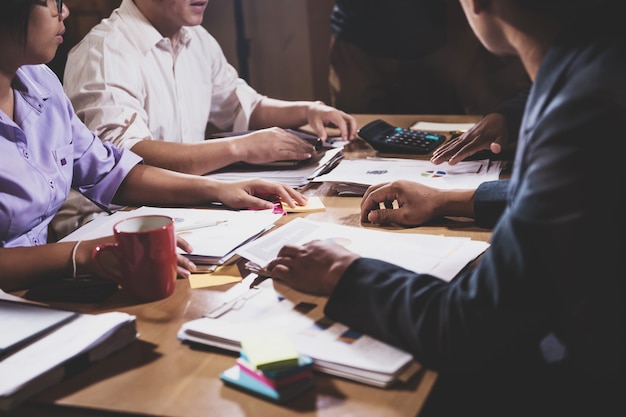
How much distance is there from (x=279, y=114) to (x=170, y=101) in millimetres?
364

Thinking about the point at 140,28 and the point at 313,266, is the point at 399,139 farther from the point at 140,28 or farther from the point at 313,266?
the point at 313,266

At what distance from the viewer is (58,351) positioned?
2.84 feet

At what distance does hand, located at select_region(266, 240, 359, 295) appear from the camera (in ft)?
3.25

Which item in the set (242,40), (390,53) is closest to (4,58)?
(390,53)

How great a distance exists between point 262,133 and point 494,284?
1.10 m

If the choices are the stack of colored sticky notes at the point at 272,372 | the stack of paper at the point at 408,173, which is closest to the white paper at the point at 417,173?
Result: the stack of paper at the point at 408,173

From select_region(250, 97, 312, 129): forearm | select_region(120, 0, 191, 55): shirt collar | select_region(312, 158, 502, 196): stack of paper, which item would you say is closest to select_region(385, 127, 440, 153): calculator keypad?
select_region(312, 158, 502, 196): stack of paper

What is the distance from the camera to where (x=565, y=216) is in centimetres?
72

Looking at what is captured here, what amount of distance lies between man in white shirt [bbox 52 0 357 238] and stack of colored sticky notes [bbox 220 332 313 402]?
0.97 metres

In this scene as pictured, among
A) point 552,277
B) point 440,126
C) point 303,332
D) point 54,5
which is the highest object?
point 54,5

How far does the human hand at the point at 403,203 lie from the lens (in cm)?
133

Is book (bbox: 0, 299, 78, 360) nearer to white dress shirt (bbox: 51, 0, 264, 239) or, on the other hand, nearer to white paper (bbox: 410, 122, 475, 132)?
white dress shirt (bbox: 51, 0, 264, 239)

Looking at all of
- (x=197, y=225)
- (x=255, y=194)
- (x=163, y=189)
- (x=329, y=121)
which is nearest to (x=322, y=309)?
(x=197, y=225)

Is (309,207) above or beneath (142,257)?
beneath
